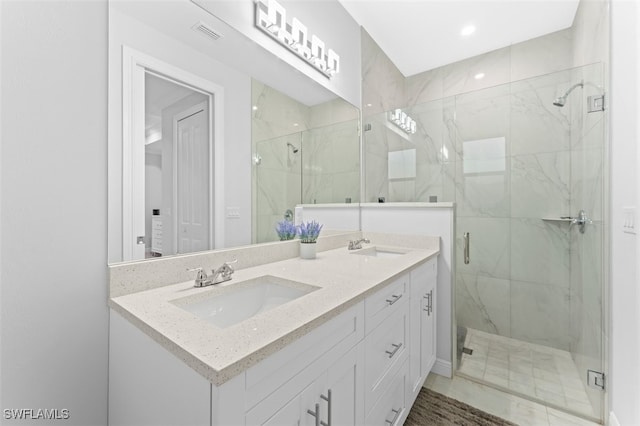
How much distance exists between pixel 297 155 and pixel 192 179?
680 millimetres

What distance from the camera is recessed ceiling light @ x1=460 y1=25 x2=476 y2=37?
7.43 ft

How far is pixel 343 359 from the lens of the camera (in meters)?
0.83

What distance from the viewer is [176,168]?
1.03m

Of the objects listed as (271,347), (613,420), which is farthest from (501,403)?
(271,347)

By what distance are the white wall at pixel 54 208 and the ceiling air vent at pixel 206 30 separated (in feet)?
0.97

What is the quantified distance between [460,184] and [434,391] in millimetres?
1560

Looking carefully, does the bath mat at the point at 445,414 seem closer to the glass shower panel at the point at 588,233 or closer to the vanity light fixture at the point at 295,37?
the glass shower panel at the point at 588,233

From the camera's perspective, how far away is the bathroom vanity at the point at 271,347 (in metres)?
0.55

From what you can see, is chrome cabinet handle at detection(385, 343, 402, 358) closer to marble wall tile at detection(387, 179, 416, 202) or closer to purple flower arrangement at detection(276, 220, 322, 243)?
purple flower arrangement at detection(276, 220, 322, 243)

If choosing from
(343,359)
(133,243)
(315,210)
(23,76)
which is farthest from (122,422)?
(315,210)

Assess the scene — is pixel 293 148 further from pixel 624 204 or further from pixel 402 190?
pixel 624 204

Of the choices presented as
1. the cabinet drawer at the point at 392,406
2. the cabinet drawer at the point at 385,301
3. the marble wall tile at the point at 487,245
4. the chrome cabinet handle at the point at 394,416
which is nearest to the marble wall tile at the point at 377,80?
the marble wall tile at the point at 487,245

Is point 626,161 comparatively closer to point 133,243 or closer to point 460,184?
point 460,184

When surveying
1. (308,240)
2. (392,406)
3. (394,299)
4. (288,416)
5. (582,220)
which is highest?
(582,220)
